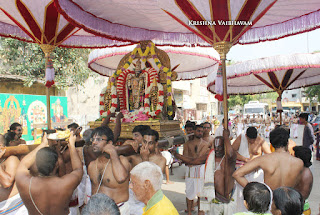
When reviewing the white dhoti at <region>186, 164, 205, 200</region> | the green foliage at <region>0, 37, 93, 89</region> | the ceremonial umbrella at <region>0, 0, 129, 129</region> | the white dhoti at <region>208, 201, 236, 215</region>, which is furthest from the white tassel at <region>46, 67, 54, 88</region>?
the green foliage at <region>0, 37, 93, 89</region>

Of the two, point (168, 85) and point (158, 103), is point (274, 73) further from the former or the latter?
point (158, 103)

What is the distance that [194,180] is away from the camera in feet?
17.6

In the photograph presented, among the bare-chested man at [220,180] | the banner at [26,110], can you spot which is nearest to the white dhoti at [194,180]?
the bare-chested man at [220,180]

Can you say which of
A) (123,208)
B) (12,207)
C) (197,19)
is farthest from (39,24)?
(123,208)

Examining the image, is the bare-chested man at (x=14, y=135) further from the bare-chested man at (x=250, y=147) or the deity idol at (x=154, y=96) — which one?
the bare-chested man at (x=250, y=147)

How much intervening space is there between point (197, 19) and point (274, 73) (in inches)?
252

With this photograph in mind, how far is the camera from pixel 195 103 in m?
33.1

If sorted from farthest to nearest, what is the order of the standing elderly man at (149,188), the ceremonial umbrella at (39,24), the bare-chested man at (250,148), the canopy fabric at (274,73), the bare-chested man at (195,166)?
1. the canopy fabric at (274,73)
2. the bare-chested man at (195,166)
3. the bare-chested man at (250,148)
4. the ceremonial umbrella at (39,24)
5. the standing elderly man at (149,188)

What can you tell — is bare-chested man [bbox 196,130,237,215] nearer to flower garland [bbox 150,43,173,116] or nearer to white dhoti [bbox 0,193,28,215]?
flower garland [bbox 150,43,173,116]

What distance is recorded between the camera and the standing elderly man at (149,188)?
1996 mm

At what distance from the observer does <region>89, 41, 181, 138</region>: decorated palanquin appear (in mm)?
4766

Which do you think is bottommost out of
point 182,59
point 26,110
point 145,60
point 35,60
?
point 26,110

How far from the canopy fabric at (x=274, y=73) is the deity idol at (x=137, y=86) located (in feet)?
11.0

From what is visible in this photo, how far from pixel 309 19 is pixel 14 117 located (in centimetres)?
1014
